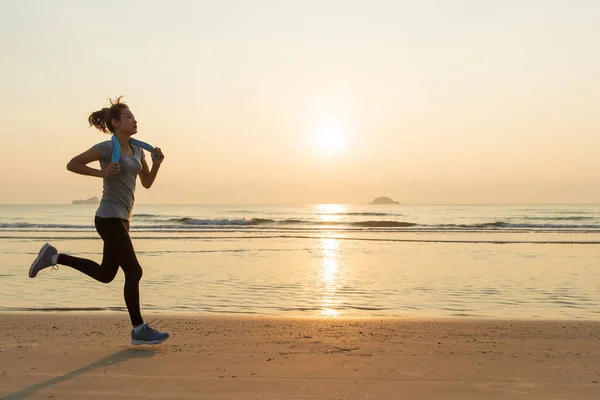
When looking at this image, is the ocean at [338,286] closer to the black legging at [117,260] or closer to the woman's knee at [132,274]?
the black legging at [117,260]

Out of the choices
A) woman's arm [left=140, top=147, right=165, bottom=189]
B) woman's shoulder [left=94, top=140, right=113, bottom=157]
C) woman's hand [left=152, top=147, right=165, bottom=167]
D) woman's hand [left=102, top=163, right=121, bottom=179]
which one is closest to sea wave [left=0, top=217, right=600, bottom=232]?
woman's arm [left=140, top=147, right=165, bottom=189]

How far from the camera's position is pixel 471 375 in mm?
4609

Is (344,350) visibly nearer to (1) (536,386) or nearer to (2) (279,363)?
(2) (279,363)

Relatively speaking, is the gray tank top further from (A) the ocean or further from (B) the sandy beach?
(A) the ocean

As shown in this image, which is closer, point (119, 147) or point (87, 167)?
point (87, 167)

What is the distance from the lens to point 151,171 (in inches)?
223

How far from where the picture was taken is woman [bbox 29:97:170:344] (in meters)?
5.29

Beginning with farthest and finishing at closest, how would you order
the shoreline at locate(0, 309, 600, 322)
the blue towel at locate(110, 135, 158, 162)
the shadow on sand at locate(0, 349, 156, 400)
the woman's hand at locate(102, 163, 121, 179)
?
the shoreline at locate(0, 309, 600, 322), the blue towel at locate(110, 135, 158, 162), the woman's hand at locate(102, 163, 121, 179), the shadow on sand at locate(0, 349, 156, 400)

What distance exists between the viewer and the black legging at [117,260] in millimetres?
5320

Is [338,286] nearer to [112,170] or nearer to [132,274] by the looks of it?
[132,274]

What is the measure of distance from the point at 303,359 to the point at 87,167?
7.72 ft

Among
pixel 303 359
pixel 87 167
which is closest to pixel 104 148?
pixel 87 167

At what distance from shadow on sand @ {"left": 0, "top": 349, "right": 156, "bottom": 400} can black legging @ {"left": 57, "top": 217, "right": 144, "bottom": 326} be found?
28cm

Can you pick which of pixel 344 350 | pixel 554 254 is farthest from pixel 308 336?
pixel 554 254
